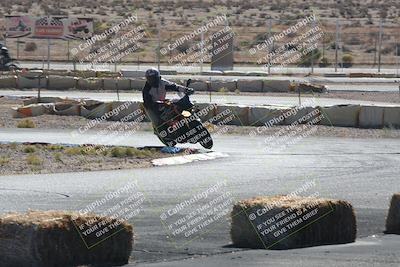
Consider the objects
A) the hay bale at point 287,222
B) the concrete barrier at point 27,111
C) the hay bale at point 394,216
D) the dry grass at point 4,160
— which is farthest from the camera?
the concrete barrier at point 27,111

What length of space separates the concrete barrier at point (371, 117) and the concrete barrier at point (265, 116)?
6.43 ft

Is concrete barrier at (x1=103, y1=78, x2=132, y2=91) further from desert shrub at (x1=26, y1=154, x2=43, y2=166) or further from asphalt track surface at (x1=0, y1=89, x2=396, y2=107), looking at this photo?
desert shrub at (x1=26, y1=154, x2=43, y2=166)

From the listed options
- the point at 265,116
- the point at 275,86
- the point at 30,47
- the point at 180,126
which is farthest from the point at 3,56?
the point at 180,126

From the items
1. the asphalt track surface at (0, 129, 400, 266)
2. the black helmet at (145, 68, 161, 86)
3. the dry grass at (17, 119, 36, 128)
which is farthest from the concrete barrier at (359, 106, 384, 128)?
the dry grass at (17, 119, 36, 128)

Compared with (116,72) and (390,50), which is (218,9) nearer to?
(390,50)

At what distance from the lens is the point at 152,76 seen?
2159cm

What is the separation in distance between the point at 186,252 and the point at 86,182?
590 cm

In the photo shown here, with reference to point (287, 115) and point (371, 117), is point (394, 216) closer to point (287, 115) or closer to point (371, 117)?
point (287, 115)

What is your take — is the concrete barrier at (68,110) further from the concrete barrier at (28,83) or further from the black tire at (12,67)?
the black tire at (12,67)

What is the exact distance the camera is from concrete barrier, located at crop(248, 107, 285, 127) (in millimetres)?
27188

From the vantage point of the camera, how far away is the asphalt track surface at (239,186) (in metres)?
10.7

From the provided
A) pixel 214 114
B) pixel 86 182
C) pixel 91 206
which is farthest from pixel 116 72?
pixel 91 206

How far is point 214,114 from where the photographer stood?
27.7 m

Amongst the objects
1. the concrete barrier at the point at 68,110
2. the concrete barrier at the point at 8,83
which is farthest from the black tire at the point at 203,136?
the concrete barrier at the point at 8,83
